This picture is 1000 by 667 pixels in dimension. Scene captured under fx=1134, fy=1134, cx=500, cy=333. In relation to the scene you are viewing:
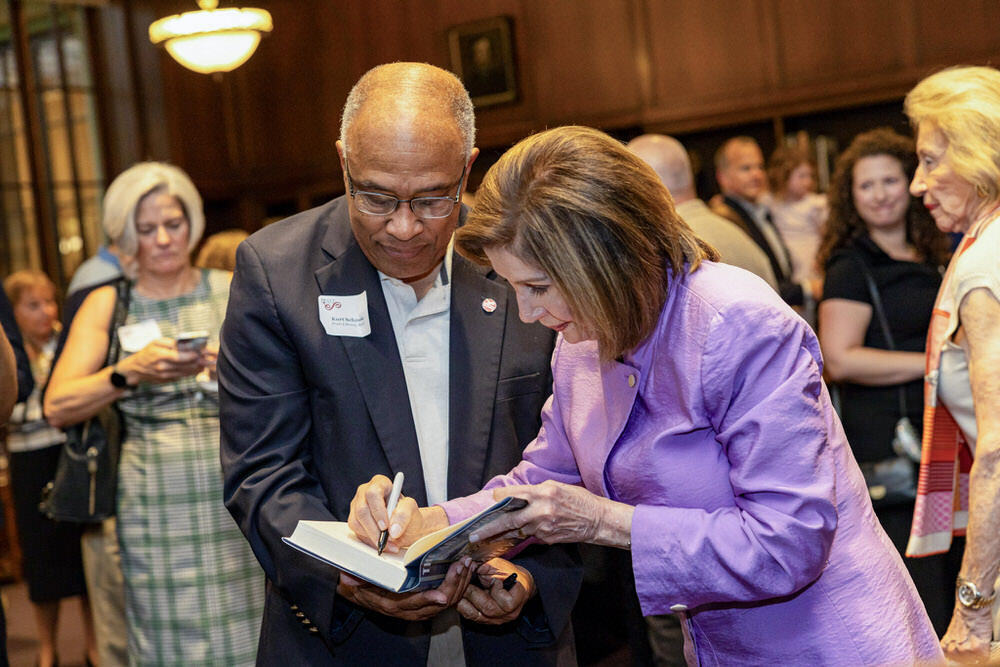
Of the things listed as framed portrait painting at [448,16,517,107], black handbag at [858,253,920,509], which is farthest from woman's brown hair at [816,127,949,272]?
framed portrait painting at [448,16,517,107]

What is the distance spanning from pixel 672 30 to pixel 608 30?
52cm

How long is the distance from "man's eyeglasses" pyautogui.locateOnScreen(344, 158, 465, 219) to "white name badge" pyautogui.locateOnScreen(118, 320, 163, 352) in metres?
1.50

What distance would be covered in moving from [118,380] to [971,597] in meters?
2.19

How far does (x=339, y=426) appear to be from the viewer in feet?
6.32

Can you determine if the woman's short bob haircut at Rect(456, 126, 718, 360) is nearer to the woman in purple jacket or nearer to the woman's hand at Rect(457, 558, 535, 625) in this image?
the woman in purple jacket

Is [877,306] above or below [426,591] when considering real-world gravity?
above

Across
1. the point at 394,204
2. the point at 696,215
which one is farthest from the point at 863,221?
the point at 394,204

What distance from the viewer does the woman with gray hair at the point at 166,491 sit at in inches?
125

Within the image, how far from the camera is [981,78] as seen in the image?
2.54 metres

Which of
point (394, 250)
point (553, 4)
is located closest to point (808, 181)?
point (553, 4)

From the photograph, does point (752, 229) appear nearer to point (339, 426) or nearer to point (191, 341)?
point (191, 341)

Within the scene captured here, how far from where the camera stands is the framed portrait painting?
8.76 m

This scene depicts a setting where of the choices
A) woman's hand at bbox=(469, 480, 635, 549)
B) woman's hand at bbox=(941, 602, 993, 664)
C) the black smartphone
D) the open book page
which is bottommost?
woman's hand at bbox=(941, 602, 993, 664)

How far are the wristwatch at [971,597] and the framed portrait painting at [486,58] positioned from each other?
23.0 feet
